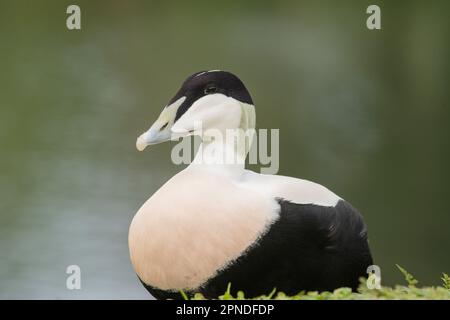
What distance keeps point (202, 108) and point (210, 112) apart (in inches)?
0.9

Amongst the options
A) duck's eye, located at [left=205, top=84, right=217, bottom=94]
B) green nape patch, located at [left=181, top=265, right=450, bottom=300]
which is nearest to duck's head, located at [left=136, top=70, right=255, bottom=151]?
duck's eye, located at [left=205, top=84, right=217, bottom=94]

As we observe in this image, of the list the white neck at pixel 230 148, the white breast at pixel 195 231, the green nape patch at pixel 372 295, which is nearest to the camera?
the green nape patch at pixel 372 295

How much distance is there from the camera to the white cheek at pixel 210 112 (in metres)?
2.18

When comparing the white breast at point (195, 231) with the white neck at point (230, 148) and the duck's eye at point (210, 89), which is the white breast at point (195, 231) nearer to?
the white neck at point (230, 148)

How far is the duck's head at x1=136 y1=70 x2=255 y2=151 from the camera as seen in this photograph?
7.16ft

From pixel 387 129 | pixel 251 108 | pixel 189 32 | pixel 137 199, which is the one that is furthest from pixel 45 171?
pixel 251 108

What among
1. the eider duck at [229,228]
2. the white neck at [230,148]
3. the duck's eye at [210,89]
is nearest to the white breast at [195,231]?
the eider duck at [229,228]

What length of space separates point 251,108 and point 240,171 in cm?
17

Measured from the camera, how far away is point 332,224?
210 centimetres

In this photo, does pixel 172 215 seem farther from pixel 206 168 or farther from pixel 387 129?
pixel 387 129

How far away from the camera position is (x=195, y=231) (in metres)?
1.98

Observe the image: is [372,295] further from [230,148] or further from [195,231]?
[230,148]

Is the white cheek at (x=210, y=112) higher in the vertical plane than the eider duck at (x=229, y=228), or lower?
higher

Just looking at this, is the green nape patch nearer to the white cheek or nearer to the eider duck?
the eider duck
